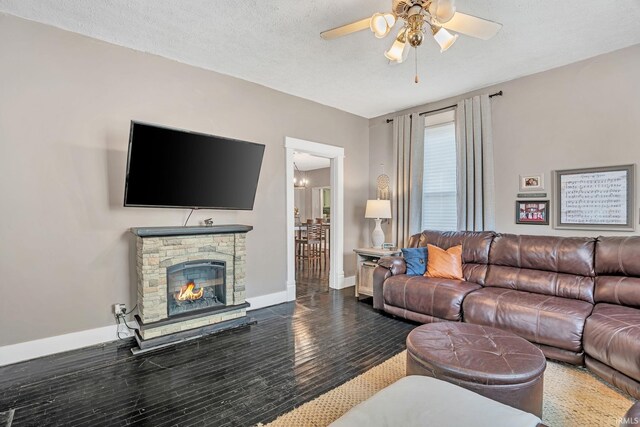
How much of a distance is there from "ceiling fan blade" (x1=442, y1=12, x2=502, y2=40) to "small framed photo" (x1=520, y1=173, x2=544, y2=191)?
2.13 m

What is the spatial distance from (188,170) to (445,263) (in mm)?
2923

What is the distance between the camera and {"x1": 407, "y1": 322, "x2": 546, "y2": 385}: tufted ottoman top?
167cm

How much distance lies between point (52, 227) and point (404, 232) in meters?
→ 4.14

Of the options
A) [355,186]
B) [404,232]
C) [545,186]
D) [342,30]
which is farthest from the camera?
[355,186]

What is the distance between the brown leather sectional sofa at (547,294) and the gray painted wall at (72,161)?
8.22 feet

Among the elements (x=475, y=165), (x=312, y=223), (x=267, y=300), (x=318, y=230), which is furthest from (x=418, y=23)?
(x=312, y=223)

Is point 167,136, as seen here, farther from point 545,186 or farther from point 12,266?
point 545,186

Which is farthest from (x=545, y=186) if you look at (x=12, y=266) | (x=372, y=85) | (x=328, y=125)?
(x=12, y=266)

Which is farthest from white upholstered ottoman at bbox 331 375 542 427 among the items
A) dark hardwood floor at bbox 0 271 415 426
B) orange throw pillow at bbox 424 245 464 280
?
orange throw pillow at bbox 424 245 464 280

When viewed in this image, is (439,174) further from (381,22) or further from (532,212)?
(381,22)

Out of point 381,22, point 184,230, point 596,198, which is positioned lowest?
point 184,230

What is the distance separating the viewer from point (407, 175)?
4746mm

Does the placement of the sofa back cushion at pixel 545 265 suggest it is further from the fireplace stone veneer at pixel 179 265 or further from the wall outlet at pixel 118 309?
the wall outlet at pixel 118 309

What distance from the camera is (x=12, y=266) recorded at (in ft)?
8.45
